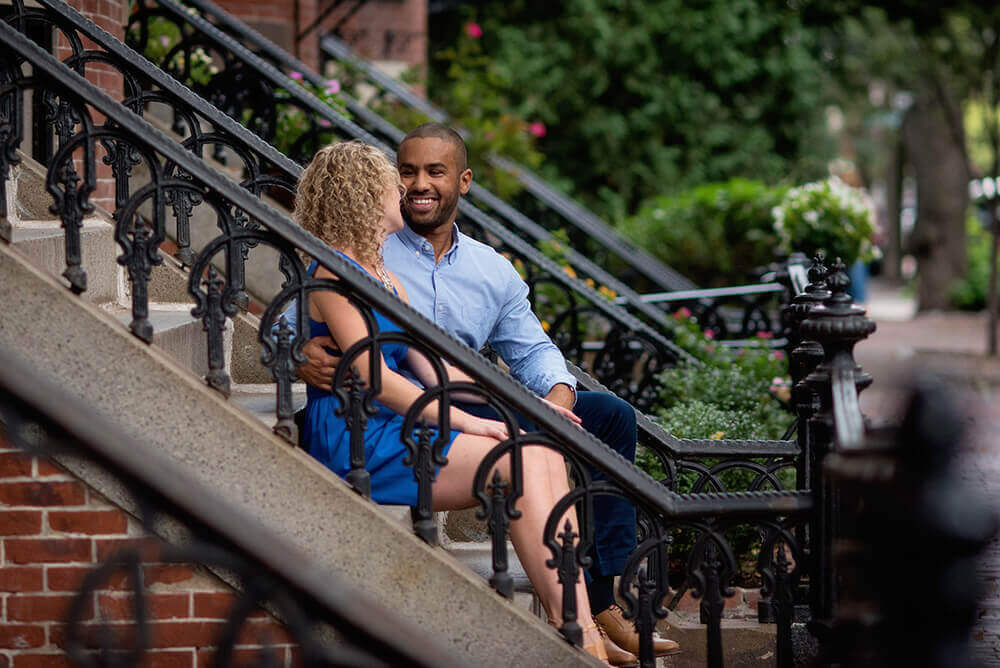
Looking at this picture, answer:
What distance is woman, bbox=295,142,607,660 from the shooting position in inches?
135

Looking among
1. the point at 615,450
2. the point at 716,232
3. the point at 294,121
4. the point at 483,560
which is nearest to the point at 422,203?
the point at 615,450

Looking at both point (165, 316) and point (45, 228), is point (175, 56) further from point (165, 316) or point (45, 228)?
point (165, 316)

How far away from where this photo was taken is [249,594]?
206 centimetres

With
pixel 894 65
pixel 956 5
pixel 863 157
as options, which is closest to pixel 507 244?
pixel 956 5

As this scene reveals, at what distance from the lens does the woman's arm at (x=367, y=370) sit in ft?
11.0

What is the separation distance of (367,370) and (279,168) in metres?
1.04

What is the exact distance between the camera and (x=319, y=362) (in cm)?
343

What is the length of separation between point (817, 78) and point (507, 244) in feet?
43.9

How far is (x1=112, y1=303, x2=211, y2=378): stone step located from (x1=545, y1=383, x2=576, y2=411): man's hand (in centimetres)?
117

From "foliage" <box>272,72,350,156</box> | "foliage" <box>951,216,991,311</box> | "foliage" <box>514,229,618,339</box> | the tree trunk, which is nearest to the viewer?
"foliage" <box>272,72,350,156</box>

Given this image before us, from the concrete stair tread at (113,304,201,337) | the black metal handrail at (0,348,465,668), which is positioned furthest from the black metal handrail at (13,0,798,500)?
the black metal handrail at (0,348,465,668)

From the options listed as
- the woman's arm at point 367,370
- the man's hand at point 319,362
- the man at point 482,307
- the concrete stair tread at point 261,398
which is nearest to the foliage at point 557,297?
the concrete stair tread at point 261,398

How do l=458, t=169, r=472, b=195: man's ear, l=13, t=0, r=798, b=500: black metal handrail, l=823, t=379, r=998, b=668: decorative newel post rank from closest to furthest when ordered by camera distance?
1. l=823, t=379, r=998, b=668: decorative newel post
2. l=13, t=0, r=798, b=500: black metal handrail
3. l=458, t=169, r=472, b=195: man's ear

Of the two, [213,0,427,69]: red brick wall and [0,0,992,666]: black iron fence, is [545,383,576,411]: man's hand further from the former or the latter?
[213,0,427,69]: red brick wall
